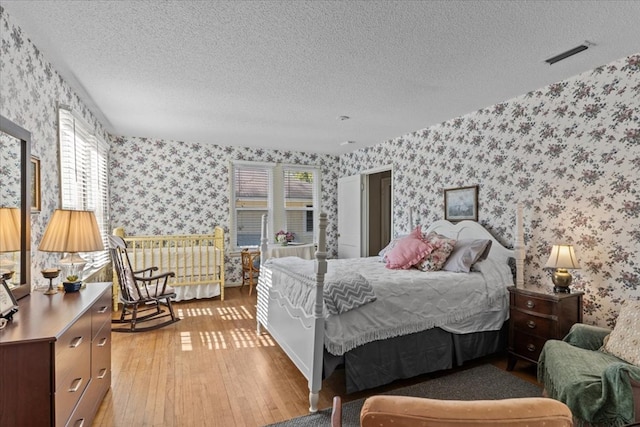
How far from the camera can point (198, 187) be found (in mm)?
5469

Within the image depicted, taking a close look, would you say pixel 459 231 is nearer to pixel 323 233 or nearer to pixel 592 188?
pixel 592 188

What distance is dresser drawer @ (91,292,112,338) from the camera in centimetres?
195

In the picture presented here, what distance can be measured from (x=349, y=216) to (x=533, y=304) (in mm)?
3597

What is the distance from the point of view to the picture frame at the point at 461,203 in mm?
3662

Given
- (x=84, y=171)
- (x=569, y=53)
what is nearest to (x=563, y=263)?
(x=569, y=53)

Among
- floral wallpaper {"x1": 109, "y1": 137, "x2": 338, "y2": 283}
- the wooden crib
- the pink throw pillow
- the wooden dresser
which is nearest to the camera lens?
the wooden dresser

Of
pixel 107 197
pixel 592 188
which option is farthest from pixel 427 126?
pixel 107 197

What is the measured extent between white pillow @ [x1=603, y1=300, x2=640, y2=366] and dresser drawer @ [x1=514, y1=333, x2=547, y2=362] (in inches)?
21.6

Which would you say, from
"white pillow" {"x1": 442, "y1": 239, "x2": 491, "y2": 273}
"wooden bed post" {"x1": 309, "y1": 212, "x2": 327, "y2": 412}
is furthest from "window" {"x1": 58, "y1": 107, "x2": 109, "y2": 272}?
"white pillow" {"x1": 442, "y1": 239, "x2": 491, "y2": 273}

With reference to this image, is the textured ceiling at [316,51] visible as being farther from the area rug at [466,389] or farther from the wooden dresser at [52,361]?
the area rug at [466,389]

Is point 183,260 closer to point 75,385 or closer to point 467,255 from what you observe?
point 75,385

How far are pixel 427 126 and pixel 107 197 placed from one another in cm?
447

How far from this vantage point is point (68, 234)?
2049 mm

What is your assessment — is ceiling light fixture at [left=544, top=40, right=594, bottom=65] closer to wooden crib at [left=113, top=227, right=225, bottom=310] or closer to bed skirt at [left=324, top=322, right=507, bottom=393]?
bed skirt at [left=324, top=322, right=507, bottom=393]
